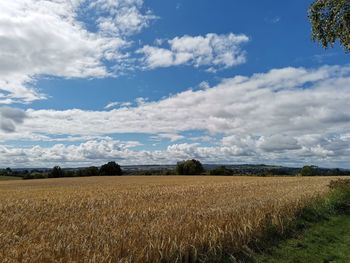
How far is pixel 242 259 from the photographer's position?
38.4ft

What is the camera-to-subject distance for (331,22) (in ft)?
72.8

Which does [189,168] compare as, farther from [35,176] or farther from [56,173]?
[35,176]

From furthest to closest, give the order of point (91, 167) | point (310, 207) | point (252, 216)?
point (91, 167) → point (310, 207) → point (252, 216)

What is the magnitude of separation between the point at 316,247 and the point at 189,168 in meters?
105

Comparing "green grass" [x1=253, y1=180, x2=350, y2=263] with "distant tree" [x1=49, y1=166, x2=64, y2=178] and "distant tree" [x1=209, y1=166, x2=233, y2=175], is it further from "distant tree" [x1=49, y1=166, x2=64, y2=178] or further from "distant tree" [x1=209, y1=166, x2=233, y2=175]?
"distant tree" [x1=49, y1=166, x2=64, y2=178]

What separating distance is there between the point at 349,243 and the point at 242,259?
569 centimetres

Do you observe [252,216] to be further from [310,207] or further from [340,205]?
[340,205]

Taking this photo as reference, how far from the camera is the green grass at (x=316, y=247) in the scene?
41.1ft

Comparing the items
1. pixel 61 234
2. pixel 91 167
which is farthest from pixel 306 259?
pixel 91 167

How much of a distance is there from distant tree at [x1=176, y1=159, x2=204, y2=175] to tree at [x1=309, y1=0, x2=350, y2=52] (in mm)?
95637

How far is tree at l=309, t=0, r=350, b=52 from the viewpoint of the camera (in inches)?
839

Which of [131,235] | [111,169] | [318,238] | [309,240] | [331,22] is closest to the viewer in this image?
[131,235]

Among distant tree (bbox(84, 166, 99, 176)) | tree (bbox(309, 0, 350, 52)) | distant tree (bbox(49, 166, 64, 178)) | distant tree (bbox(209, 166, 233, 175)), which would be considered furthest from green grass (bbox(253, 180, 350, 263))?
distant tree (bbox(84, 166, 99, 176))

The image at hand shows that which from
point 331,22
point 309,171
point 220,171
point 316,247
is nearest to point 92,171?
point 220,171
